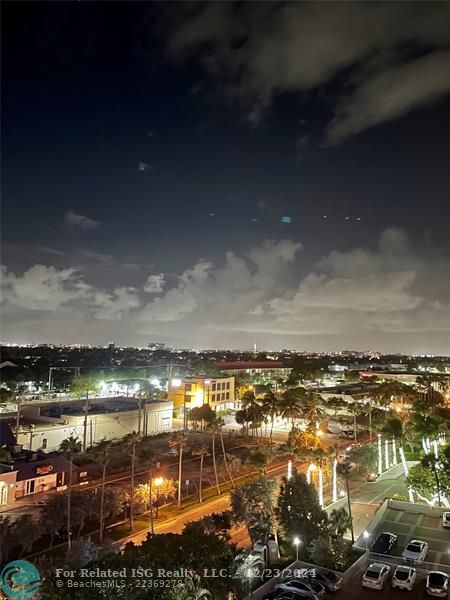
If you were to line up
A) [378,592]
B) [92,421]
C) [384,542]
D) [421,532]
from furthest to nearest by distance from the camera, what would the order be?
[92,421] < [421,532] < [384,542] < [378,592]

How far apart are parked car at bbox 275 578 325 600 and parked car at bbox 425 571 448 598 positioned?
15.0ft

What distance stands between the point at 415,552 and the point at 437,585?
394 centimetres

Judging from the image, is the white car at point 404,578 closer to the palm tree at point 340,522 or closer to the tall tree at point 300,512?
the palm tree at point 340,522

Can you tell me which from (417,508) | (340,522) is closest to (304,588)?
(340,522)

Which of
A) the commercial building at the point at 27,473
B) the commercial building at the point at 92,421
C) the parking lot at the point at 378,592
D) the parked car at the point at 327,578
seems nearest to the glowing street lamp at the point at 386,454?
the parking lot at the point at 378,592

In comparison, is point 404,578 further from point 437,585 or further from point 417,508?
point 417,508

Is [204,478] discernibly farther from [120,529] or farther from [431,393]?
[431,393]

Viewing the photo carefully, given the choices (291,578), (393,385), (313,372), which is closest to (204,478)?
(291,578)

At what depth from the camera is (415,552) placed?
23.4m

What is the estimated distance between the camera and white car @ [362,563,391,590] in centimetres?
2008

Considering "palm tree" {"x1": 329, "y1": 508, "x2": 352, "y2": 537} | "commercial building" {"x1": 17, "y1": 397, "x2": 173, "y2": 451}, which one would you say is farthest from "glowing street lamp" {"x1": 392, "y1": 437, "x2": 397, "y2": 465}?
"commercial building" {"x1": 17, "y1": 397, "x2": 173, "y2": 451}

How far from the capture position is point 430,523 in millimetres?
29109

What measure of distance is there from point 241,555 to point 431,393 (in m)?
74.7

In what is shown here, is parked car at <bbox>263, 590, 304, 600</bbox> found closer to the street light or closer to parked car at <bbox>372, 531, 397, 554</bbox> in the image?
the street light
